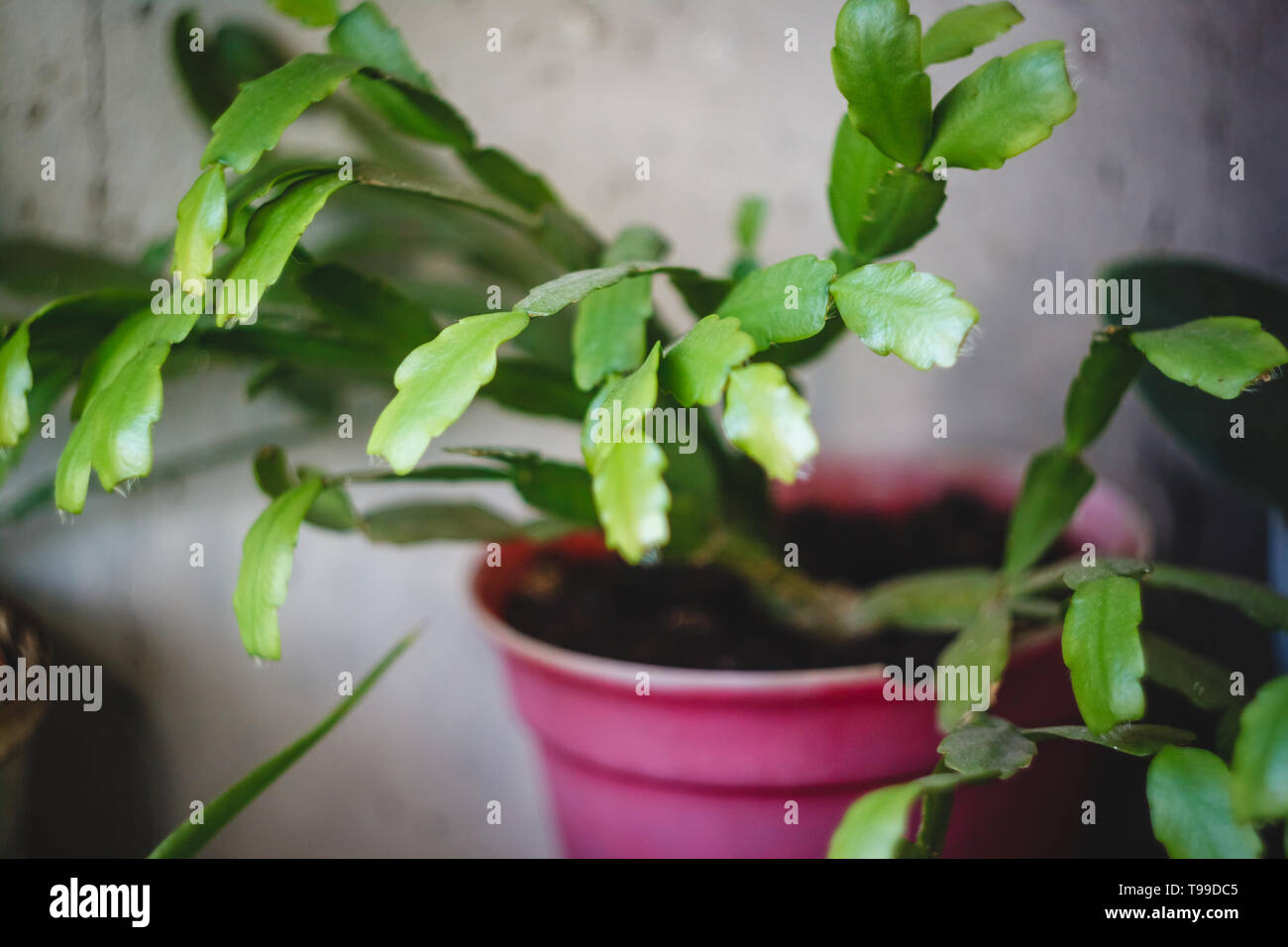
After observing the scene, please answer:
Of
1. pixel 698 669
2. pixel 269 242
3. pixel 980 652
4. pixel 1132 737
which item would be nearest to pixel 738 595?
pixel 698 669

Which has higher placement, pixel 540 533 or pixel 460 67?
pixel 460 67

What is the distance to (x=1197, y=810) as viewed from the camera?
0.41 meters

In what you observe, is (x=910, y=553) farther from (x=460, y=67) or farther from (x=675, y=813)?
(x=460, y=67)

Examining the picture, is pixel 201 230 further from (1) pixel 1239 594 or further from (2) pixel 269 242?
(1) pixel 1239 594

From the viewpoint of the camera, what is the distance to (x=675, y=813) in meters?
0.68

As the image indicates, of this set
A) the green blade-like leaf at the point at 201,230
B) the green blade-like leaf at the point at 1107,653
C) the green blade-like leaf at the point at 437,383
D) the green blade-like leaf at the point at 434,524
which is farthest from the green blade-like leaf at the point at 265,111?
the green blade-like leaf at the point at 1107,653

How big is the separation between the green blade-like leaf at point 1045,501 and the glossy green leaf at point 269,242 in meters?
0.48

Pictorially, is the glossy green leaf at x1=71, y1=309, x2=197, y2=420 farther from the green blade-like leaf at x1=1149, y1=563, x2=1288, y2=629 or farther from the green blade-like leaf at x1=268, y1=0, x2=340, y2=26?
the green blade-like leaf at x1=1149, y1=563, x2=1288, y2=629

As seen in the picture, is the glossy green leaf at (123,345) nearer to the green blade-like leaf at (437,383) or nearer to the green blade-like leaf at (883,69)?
the green blade-like leaf at (437,383)

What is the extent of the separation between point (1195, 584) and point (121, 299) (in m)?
0.71

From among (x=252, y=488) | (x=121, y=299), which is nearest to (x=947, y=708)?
(x=121, y=299)

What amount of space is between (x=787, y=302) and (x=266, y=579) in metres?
0.31

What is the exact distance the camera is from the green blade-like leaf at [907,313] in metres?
0.40
